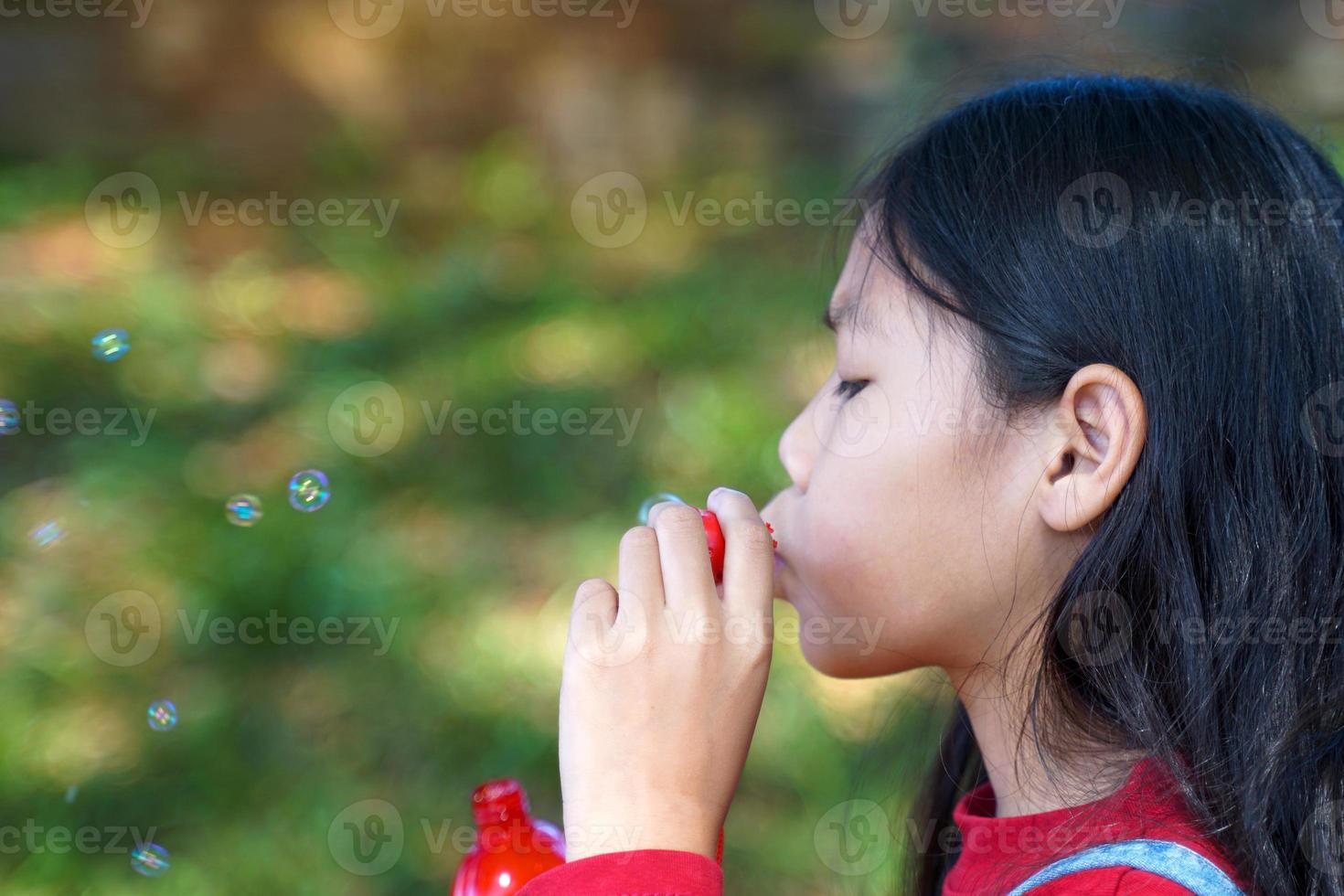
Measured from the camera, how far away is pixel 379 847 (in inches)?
91.7

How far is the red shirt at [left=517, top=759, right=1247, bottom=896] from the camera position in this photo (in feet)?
2.93

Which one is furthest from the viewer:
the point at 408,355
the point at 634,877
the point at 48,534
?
the point at 408,355

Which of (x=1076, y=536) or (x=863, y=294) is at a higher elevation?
(x=863, y=294)

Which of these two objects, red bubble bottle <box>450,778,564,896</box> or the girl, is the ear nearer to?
the girl

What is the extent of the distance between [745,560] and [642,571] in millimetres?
87

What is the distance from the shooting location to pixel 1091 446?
3.43 ft

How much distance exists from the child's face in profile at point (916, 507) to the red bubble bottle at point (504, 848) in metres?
0.33

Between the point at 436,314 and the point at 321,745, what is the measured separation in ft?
3.56


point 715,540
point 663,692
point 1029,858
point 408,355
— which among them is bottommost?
point 1029,858

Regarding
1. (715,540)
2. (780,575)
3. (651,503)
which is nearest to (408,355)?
(651,503)

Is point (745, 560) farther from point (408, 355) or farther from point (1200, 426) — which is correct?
point (408, 355)

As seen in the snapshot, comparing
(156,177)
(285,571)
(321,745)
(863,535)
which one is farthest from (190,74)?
(863,535)

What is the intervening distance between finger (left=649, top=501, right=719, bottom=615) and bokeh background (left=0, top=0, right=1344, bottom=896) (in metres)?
0.66

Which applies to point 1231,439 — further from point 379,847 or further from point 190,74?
point 190,74
